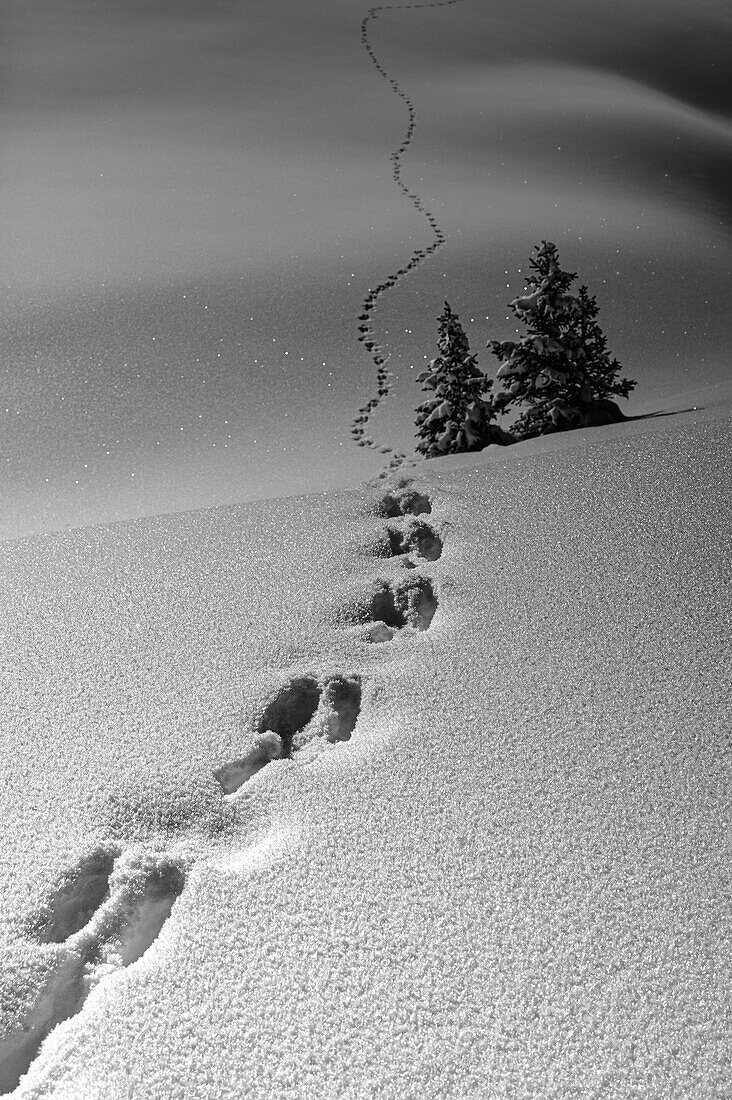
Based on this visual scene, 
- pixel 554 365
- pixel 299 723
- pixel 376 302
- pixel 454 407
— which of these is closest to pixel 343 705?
pixel 299 723

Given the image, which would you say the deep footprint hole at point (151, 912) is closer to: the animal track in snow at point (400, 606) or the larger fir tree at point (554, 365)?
the animal track in snow at point (400, 606)

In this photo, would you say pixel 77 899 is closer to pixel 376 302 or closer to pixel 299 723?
pixel 299 723

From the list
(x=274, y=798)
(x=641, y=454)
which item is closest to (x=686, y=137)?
(x=641, y=454)

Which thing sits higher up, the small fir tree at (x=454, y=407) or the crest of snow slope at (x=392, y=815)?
the small fir tree at (x=454, y=407)

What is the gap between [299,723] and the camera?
2318mm

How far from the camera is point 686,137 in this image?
13453 mm

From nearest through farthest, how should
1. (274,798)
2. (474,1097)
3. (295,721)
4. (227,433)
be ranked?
(474,1097) < (274,798) < (295,721) < (227,433)

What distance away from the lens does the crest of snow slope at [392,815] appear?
1510 millimetres

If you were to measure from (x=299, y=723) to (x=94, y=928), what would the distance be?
0.71 meters

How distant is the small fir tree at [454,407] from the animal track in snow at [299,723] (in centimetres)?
252

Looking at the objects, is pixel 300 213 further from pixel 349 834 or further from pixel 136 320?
pixel 349 834

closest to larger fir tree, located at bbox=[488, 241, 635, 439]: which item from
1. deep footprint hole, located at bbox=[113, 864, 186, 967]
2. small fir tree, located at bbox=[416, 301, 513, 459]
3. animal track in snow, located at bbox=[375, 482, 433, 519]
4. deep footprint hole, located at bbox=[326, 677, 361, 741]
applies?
small fir tree, located at bbox=[416, 301, 513, 459]

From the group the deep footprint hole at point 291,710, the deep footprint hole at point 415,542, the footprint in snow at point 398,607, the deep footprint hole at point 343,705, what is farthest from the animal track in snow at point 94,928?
the deep footprint hole at point 415,542

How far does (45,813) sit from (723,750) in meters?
1.40
